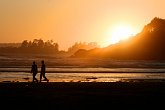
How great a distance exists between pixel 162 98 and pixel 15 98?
26.8ft

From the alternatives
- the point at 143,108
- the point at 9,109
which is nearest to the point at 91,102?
the point at 143,108

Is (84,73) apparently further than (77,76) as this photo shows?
Yes

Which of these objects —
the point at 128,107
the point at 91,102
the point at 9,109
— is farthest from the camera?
the point at 91,102

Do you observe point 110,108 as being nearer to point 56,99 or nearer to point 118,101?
point 118,101

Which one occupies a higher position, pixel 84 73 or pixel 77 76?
pixel 84 73

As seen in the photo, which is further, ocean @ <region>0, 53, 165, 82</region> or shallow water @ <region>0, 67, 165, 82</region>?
ocean @ <region>0, 53, 165, 82</region>

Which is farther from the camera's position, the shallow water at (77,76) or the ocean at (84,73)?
the ocean at (84,73)

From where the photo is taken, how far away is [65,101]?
22.0m

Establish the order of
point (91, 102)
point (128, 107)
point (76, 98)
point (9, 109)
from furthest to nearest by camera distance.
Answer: point (76, 98) → point (91, 102) → point (128, 107) → point (9, 109)

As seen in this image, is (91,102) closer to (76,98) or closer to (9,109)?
(76,98)

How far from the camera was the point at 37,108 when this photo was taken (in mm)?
19266

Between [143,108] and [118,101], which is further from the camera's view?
[118,101]

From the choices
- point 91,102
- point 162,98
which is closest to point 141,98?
point 162,98

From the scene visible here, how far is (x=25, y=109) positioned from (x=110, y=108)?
3.86m
